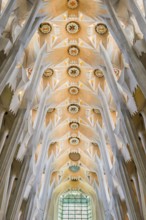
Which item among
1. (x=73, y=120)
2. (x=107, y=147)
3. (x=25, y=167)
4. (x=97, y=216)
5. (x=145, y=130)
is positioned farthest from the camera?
(x=97, y=216)

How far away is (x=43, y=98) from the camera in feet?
64.4

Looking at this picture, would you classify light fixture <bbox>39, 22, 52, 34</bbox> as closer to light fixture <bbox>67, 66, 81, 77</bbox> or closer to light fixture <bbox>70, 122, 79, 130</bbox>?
light fixture <bbox>67, 66, 81, 77</bbox>

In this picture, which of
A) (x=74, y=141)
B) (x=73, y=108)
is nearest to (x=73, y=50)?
(x=73, y=108)

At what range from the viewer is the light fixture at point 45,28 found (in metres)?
17.9

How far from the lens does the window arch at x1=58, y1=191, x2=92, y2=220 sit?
26078 millimetres

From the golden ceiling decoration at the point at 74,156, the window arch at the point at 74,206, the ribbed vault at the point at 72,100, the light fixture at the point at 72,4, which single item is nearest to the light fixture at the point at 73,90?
the ribbed vault at the point at 72,100

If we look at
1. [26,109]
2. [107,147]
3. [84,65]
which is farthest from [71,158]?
[26,109]

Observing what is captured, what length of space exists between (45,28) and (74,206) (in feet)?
50.0

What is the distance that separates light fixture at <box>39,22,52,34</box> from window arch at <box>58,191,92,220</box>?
14694 mm

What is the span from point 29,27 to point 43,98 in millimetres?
6078

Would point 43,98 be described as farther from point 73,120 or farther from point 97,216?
point 97,216

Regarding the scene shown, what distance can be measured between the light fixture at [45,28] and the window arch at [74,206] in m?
14.7

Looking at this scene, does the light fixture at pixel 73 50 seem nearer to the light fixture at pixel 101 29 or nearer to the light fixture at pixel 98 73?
the light fixture at pixel 98 73

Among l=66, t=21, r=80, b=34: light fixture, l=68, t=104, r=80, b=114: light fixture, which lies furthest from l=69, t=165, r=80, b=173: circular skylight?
l=66, t=21, r=80, b=34: light fixture
